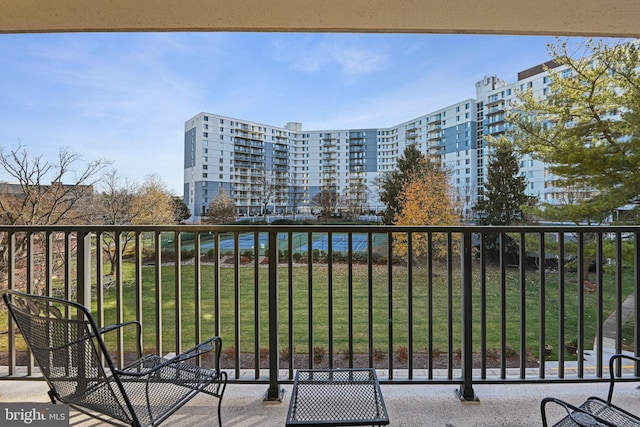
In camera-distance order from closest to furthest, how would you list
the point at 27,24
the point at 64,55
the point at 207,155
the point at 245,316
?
the point at 27,24
the point at 64,55
the point at 245,316
the point at 207,155

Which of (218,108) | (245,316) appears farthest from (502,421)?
(218,108)

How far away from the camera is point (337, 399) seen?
1.24m

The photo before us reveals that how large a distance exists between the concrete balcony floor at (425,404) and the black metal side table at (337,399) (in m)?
0.31

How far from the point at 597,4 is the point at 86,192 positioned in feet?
29.9

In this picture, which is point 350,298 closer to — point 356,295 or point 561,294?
point 561,294

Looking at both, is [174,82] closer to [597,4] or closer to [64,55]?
[64,55]

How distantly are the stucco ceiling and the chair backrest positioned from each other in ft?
5.79

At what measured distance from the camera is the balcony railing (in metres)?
1.76

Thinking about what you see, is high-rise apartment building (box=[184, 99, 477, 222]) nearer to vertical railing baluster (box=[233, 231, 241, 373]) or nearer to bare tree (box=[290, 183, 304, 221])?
bare tree (box=[290, 183, 304, 221])

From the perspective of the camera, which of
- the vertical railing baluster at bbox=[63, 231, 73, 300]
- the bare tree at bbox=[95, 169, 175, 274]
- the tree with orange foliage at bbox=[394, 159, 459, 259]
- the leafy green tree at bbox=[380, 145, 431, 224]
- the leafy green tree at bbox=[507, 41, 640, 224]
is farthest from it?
the leafy green tree at bbox=[380, 145, 431, 224]

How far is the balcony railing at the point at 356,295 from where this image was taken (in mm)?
1759

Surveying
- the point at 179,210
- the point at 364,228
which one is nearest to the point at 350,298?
the point at 364,228

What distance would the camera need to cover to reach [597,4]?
1.81m

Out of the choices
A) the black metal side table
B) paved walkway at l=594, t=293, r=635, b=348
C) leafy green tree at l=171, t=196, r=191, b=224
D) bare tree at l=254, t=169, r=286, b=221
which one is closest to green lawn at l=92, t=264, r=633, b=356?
paved walkway at l=594, t=293, r=635, b=348
